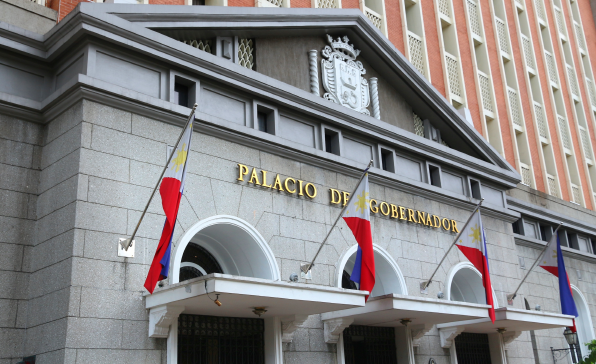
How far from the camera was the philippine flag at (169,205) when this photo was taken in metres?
10.0

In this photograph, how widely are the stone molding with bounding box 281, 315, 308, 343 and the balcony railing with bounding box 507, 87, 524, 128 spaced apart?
18.8 metres

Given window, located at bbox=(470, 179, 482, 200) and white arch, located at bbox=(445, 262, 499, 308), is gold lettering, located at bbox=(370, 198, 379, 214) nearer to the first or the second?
white arch, located at bbox=(445, 262, 499, 308)

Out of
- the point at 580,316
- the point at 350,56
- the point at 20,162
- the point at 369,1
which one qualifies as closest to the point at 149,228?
the point at 20,162

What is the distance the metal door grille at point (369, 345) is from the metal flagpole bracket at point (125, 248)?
20.3 ft

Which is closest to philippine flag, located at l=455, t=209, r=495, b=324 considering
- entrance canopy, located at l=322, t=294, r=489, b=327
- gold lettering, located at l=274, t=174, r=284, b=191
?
entrance canopy, located at l=322, t=294, r=489, b=327

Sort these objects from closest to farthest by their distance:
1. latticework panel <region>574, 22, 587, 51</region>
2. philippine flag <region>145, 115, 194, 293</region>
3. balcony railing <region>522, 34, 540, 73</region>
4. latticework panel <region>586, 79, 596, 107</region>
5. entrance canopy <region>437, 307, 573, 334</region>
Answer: philippine flag <region>145, 115, 194, 293</region> → entrance canopy <region>437, 307, 573, 334</region> → balcony railing <region>522, 34, 540, 73</region> → latticework panel <region>586, 79, 596, 107</region> → latticework panel <region>574, 22, 587, 51</region>

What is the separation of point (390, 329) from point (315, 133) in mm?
5382

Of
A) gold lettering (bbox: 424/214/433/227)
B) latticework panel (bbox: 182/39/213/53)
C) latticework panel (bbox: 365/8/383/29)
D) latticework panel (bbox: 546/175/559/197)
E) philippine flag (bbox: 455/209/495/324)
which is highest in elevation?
latticework panel (bbox: 365/8/383/29)

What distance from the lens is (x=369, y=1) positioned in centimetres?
2355

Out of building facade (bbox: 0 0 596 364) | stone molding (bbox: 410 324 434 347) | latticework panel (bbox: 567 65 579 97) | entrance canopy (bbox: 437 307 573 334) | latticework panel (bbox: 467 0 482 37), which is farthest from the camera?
latticework panel (bbox: 567 65 579 97)

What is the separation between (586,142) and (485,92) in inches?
387

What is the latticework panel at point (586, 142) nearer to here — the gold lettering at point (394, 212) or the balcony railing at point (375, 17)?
the balcony railing at point (375, 17)

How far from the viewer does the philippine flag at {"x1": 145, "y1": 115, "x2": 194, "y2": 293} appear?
395 inches

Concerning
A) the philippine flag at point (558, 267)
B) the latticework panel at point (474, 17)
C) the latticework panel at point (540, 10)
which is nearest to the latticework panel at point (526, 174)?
the latticework panel at point (474, 17)
